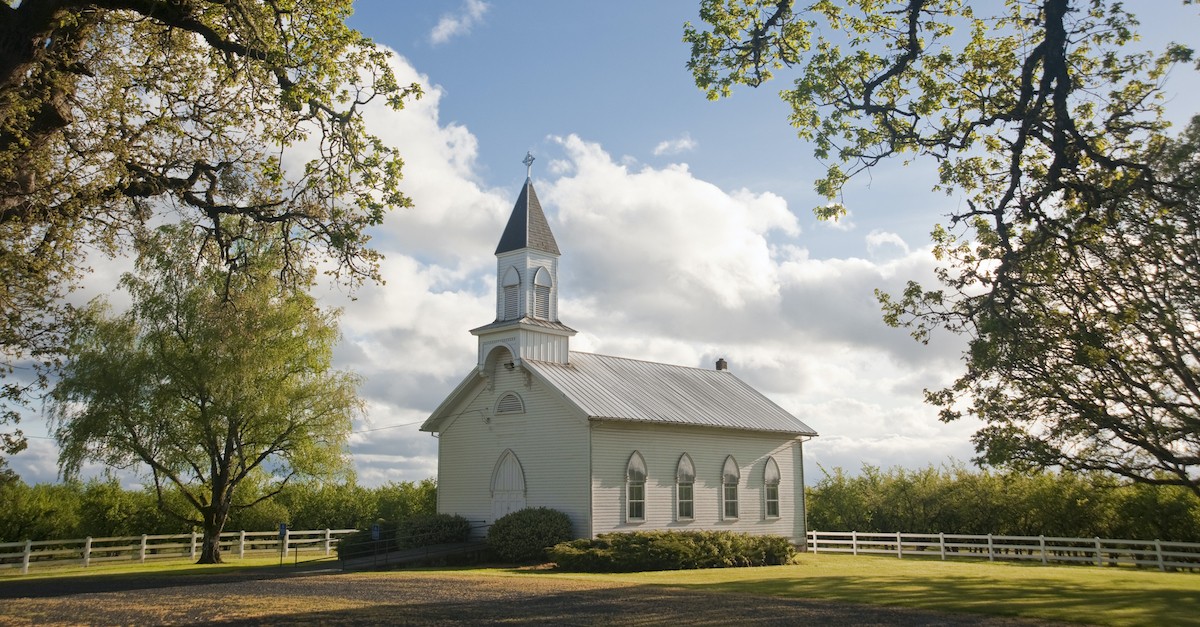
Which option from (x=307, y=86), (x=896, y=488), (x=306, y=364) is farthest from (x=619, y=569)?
(x=896, y=488)

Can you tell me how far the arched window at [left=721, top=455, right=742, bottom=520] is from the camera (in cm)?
3362

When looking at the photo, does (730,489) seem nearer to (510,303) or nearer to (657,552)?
(657,552)

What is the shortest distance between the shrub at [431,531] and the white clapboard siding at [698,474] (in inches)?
204

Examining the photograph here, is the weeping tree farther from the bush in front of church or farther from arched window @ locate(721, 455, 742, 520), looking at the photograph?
arched window @ locate(721, 455, 742, 520)

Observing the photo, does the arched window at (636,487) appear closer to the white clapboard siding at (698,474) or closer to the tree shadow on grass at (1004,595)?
the white clapboard siding at (698,474)

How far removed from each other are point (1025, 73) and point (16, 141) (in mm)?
14848

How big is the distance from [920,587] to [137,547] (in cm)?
2647

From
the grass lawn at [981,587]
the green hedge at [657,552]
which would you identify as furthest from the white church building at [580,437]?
the grass lawn at [981,587]

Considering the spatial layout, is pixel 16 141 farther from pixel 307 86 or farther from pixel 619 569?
pixel 619 569

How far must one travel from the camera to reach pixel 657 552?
26.7m

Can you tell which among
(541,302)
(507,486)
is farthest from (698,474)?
(541,302)

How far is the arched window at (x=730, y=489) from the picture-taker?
33625mm

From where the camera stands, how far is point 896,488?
41281 millimetres

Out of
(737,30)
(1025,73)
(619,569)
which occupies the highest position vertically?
(737,30)
